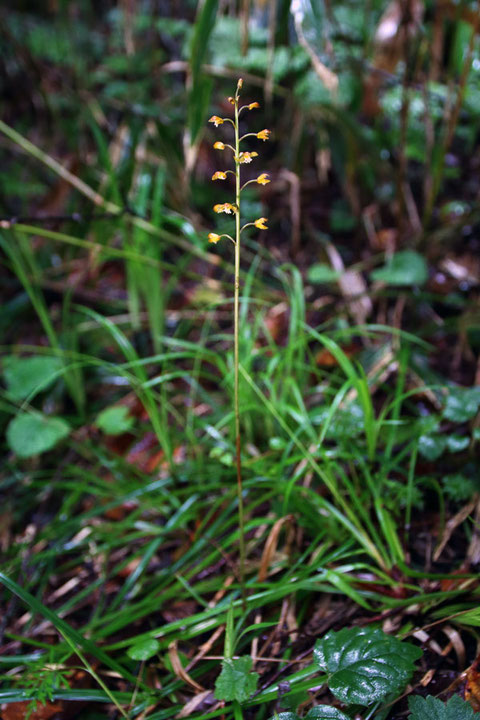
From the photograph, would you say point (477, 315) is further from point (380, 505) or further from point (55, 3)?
point (55, 3)

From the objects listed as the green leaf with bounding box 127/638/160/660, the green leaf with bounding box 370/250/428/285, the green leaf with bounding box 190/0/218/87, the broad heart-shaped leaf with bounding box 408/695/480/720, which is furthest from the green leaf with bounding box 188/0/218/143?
the broad heart-shaped leaf with bounding box 408/695/480/720

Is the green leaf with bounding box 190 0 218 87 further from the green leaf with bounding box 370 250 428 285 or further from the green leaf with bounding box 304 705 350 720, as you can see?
the green leaf with bounding box 304 705 350 720

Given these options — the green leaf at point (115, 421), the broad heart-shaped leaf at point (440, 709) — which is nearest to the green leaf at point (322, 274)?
the green leaf at point (115, 421)

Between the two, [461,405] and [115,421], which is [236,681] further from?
[115,421]

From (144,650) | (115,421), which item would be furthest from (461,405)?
(115,421)

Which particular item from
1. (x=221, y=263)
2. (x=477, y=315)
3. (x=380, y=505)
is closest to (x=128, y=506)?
(x=380, y=505)
